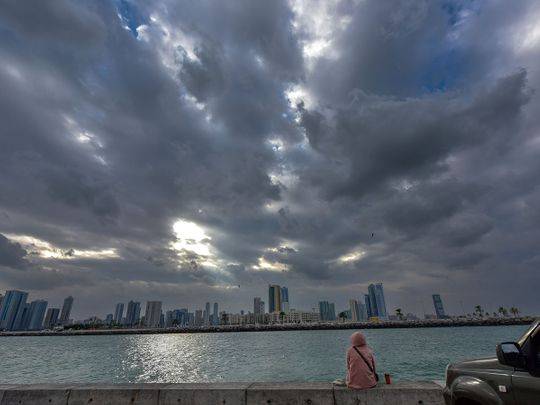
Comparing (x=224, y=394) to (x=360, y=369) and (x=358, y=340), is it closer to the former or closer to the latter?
(x=360, y=369)

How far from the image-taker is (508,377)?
381 cm

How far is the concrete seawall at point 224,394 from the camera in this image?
6.67 m

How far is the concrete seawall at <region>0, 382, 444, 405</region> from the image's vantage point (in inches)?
263

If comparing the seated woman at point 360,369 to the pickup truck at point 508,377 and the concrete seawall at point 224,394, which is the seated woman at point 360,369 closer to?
the concrete seawall at point 224,394

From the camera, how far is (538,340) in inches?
148

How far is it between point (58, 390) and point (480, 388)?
8.90 m

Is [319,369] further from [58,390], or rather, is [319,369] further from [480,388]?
[480,388]

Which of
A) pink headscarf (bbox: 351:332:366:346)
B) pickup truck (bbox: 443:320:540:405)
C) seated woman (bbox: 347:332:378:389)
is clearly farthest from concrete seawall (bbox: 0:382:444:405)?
pickup truck (bbox: 443:320:540:405)

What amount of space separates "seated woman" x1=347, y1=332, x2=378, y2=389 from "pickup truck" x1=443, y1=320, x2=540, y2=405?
2777mm

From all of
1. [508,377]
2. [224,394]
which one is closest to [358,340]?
[224,394]

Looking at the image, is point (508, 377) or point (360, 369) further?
point (360, 369)

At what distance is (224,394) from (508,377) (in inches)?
221

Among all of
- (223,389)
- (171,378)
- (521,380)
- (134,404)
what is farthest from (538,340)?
(171,378)

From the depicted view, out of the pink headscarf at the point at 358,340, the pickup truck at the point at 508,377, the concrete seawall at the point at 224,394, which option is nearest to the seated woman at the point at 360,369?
the pink headscarf at the point at 358,340
